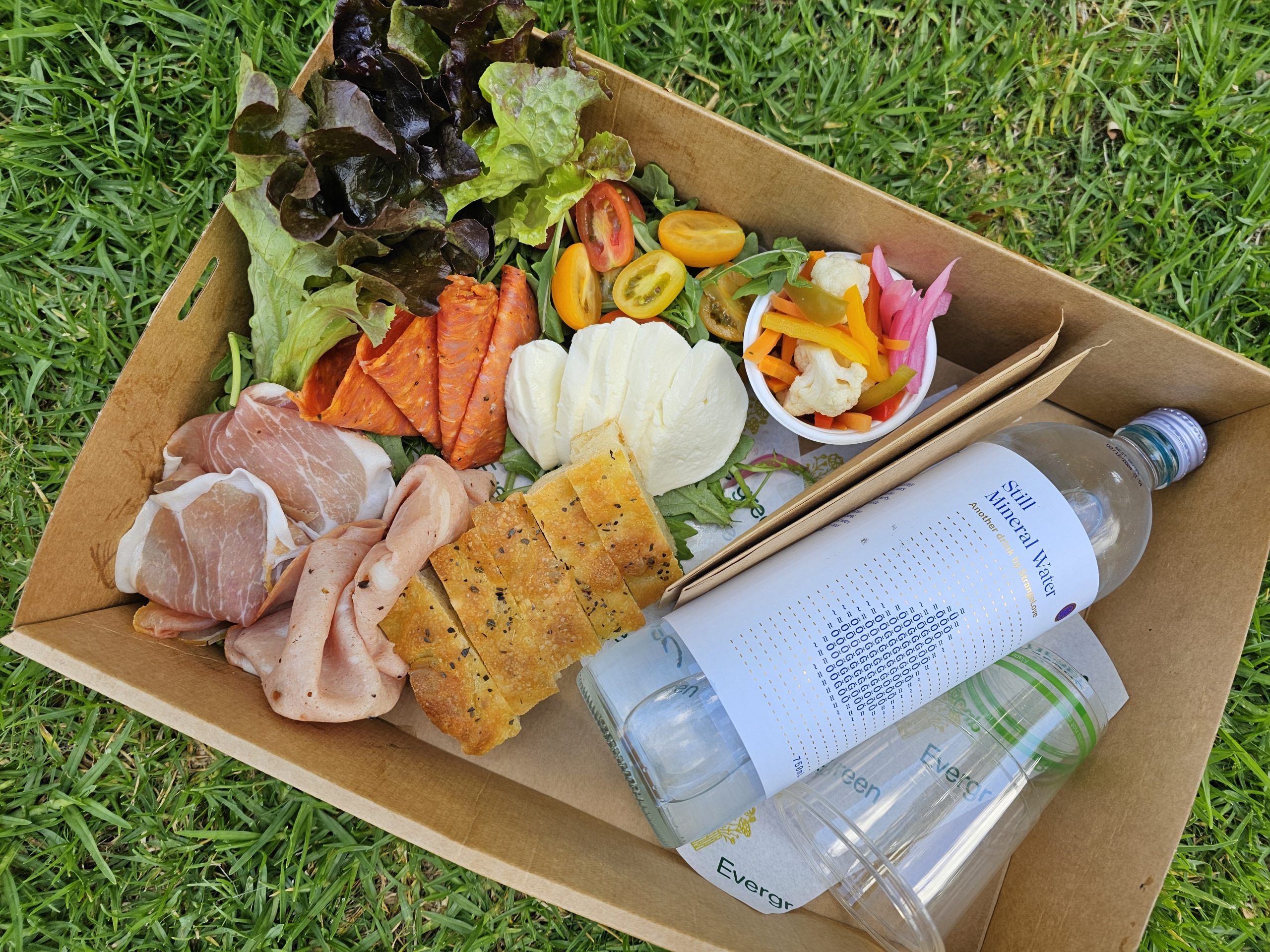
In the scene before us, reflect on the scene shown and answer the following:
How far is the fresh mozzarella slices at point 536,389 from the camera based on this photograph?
66.9 inches

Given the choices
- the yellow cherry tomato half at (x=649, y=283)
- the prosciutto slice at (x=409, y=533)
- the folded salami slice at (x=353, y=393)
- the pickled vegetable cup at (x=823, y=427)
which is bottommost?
the prosciutto slice at (x=409, y=533)

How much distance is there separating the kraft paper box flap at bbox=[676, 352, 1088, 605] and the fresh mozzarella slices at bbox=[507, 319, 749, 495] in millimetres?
308

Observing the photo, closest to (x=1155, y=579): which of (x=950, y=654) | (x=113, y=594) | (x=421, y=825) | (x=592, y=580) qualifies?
(x=950, y=654)

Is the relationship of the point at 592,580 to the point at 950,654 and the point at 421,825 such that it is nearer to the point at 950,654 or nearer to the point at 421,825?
the point at 421,825

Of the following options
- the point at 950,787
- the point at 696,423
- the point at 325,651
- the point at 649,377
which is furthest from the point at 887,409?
the point at 325,651

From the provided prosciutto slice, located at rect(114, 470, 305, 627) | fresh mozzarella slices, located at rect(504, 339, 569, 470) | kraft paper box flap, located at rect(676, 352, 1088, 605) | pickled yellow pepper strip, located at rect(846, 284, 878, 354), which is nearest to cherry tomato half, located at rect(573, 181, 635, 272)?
fresh mozzarella slices, located at rect(504, 339, 569, 470)

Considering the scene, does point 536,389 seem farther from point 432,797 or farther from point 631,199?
point 432,797

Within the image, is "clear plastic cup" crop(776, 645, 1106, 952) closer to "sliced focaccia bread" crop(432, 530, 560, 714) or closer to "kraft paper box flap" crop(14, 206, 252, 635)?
"sliced focaccia bread" crop(432, 530, 560, 714)

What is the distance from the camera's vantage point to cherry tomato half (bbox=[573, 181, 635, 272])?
1.74m

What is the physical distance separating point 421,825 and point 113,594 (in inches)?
34.1

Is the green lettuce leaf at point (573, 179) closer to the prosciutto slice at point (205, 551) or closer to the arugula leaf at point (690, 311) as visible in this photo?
the arugula leaf at point (690, 311)

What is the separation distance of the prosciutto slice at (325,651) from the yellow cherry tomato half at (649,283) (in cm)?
75

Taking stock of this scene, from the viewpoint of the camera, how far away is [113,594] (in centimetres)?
169

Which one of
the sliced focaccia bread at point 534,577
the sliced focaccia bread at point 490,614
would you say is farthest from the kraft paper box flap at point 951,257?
the sliced focaccia bread at point 490,614
